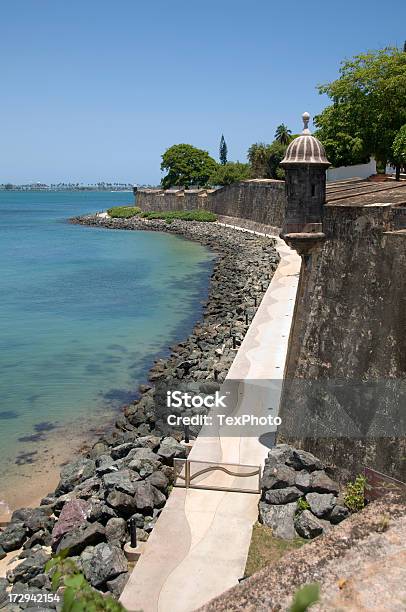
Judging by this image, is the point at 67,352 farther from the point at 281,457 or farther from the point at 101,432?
the point at 281,457

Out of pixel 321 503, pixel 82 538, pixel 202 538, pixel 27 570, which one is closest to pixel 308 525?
pixel 321 503

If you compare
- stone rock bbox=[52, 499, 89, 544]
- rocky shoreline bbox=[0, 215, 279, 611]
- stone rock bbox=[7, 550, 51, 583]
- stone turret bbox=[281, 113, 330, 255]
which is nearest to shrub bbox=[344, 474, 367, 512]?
rocky shoreline bbox=[0, 215, 279, 611]

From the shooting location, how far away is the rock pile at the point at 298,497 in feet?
27.1

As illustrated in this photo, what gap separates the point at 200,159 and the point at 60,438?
6783 cm

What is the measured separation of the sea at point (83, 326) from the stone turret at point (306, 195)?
808 centimetres

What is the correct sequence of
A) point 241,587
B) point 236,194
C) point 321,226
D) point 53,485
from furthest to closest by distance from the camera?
1. point 236,194
2. point 53,485
3. point 321,226
4. point 241,587

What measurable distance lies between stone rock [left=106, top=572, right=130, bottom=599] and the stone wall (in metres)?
38.0

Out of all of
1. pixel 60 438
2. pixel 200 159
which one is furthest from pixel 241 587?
pixel 200 159

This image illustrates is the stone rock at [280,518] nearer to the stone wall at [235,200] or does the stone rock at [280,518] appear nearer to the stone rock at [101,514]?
the stone rock at [101,514]

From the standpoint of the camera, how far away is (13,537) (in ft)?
31.4

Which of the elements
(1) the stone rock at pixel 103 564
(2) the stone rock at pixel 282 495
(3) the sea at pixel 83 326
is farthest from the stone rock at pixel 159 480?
(3) the sea at pixel 83 326

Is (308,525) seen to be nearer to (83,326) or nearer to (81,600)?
(81,600)

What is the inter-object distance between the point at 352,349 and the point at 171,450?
4.20 meters

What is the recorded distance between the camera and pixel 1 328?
25.1 m
